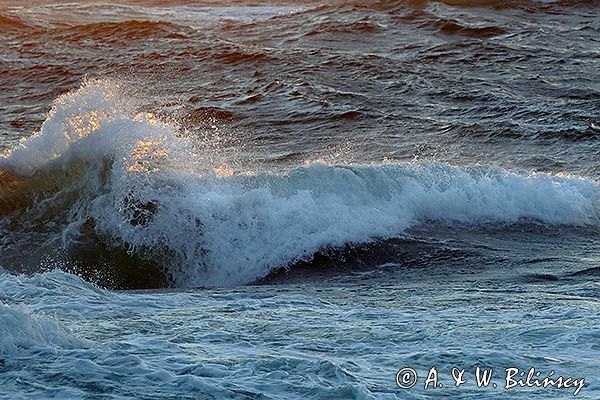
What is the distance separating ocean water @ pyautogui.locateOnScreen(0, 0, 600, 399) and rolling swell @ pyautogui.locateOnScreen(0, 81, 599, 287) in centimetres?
3

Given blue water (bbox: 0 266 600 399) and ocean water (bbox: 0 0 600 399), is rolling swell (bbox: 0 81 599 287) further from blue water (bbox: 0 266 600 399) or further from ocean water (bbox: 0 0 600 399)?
blue water (bbox: 0 266 600 399)

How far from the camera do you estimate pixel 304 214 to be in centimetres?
1058

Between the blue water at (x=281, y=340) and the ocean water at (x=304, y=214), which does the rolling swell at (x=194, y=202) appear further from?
the blue water at (x=281, y=340)

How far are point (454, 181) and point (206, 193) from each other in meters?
2.87

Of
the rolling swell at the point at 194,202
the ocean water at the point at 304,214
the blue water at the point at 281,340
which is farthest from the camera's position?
the rolling swell at the point at 194,202

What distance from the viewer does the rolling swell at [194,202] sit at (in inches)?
395

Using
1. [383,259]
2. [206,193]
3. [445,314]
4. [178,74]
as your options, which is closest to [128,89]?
[178,74]

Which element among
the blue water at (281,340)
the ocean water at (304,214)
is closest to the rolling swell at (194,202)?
the ocean water at (304,214)

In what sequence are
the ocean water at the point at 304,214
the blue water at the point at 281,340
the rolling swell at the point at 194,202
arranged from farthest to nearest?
1. the rolling swell at the point at 194,202
2. the ocean water at the point at 304,214
3. the blue water at the point at 281,340

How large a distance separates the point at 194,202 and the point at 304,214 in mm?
1156

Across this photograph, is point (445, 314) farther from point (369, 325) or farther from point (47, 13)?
point (47, 13)

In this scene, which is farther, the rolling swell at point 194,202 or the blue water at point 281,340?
the rolling swell at point 194,202

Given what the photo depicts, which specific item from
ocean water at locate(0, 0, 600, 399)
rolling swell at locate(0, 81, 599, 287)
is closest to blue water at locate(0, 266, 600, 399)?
ocean water at locate(0, 0, 600, 399)

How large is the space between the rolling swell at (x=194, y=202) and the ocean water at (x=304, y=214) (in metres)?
0.03
